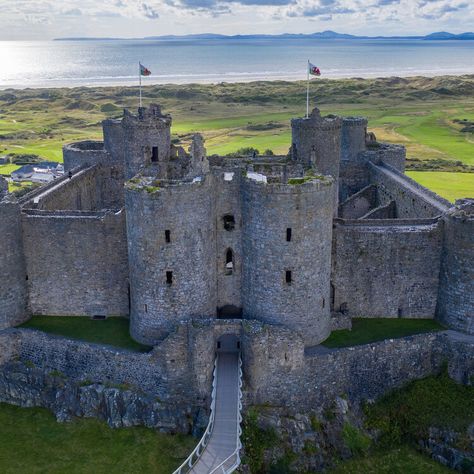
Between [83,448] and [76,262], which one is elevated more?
[76,262]

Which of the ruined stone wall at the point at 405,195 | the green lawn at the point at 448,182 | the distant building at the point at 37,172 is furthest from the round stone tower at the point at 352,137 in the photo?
the distant building at the point at 37,172

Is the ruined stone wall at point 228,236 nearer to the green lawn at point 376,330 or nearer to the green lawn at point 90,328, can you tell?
the green lawn at point 90,328

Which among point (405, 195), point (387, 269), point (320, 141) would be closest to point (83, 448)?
point (387, 269)

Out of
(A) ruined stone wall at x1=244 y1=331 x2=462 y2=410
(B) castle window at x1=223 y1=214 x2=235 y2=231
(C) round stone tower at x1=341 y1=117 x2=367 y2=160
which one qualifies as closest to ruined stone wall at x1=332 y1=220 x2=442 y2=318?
(A) ruined stone wall at x1=244 y1=331 x2=462 y2=410

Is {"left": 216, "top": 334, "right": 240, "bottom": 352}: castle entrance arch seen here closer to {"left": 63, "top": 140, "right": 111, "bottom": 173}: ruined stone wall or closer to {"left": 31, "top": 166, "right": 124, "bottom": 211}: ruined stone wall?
{"left": 31, "top": 166, "right": 124, "bottom": 211}: ruined stone wall

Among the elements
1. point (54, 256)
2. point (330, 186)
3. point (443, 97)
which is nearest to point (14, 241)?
point (54, 256)

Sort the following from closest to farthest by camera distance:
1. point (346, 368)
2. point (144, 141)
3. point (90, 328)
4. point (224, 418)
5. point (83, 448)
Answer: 1. point (224, 418)
2. point (83, 448)
3. point (346, 368)
4. point (90, 328)
5. point (144, 141)

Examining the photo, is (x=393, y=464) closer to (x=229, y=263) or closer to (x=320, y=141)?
(x=229, y=263)
